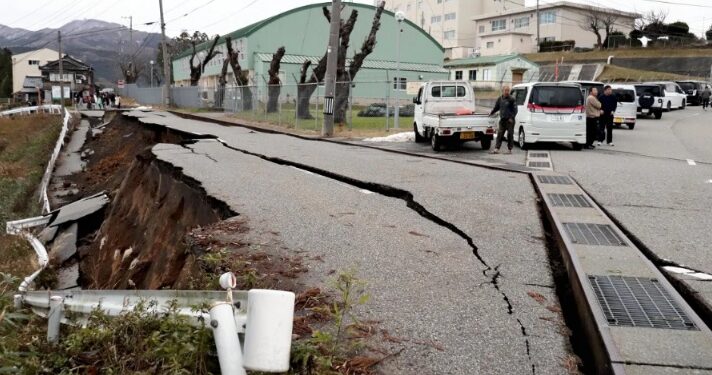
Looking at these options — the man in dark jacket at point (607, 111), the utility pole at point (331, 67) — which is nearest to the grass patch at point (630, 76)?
the man in dark jacket at point (607, 111)

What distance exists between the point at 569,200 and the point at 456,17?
260 ft

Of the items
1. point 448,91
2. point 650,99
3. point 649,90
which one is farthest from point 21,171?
point 649,90

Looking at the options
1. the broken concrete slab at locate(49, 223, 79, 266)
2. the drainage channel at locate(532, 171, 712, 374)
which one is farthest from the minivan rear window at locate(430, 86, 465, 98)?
the drainage channel at locate(532, 171, 712, 374)

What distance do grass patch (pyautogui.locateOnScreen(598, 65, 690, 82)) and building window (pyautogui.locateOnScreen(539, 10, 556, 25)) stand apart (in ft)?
64.8

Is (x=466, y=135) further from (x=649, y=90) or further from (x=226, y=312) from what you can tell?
(x=649, y=90)

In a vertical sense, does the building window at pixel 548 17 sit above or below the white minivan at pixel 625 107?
above

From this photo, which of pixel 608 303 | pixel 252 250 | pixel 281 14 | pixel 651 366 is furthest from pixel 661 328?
pixel 281 14

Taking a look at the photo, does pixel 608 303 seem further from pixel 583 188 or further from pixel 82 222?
pixel 82 222

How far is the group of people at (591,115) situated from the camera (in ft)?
50.5

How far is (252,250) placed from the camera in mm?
5676

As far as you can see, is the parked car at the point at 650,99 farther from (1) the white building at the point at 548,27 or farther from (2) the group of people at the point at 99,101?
(2) the group of people at the point at 99,101

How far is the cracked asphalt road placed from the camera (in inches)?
Result: 145

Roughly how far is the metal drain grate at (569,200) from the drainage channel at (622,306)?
0.92 m

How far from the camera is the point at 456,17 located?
83.4m
